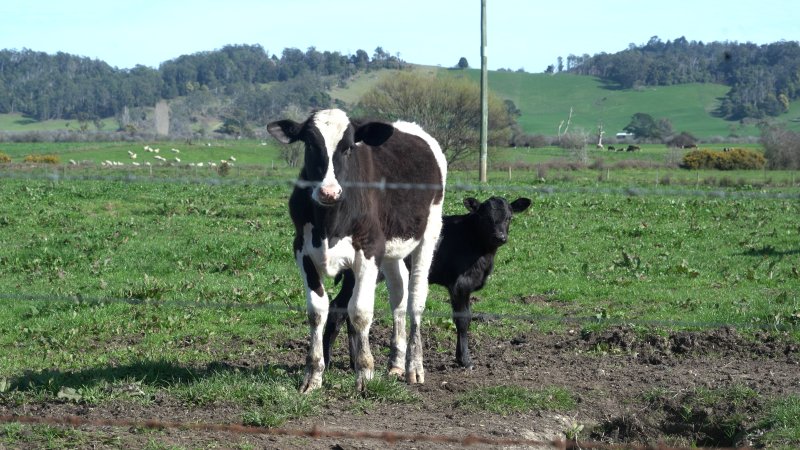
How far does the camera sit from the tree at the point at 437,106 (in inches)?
1950

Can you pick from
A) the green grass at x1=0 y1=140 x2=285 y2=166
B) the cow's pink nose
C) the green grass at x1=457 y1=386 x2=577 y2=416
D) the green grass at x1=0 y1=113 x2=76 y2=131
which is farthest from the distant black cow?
the green grass at x1=0 y1=113 x2=76 y2=131

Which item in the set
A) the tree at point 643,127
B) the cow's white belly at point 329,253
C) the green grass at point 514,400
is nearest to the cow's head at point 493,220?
the green grass at point 514,400

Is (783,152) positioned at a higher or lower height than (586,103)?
lower

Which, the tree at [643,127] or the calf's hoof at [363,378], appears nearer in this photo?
the calf's hoof at [363,378]

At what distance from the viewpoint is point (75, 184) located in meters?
31.4

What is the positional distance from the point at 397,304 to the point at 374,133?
1783 mm

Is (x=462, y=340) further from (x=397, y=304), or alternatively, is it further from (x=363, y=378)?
(x=363, y=378)

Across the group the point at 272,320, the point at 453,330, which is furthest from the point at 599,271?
the point at 272,320

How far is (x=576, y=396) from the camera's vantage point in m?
9.00

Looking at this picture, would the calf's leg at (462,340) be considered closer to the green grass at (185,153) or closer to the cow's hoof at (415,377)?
the cow's hoof at (415,377)

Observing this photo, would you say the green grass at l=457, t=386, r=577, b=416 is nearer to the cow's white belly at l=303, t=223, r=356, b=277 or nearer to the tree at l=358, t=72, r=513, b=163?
the cow's white belly at l=303, t=223, r=356, b=277

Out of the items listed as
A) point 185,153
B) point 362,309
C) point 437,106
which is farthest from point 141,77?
point 362,309

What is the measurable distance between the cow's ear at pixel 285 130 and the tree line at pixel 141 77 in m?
94.3

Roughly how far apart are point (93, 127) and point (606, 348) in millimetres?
113607
